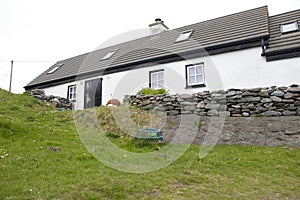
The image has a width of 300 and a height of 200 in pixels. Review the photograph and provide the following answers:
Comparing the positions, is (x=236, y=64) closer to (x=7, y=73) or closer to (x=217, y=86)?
(x=217, y=86)

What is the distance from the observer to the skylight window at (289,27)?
414 inches

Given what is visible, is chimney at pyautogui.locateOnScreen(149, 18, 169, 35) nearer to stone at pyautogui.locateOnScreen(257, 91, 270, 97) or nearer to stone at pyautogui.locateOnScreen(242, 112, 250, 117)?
stone at pyautogui.locateOnScreen(257, 91, 270, 97)

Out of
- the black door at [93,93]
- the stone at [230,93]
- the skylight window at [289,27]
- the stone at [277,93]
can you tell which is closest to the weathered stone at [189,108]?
the stone at [230,93]

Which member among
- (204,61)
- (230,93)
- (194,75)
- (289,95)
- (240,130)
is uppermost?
(204,61)

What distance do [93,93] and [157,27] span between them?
6.50 metres

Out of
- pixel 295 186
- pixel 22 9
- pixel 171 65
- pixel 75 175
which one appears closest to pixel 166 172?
pixel 75 175

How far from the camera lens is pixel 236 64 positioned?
10438 mm

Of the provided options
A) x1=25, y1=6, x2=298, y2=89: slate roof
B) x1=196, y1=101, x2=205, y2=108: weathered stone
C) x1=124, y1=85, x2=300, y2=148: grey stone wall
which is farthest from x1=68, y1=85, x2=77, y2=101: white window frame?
x1=196, y1=101, x2=205, y2=108: weathered stone

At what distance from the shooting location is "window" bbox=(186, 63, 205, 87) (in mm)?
11234

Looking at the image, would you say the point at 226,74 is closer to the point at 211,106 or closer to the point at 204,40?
the point at 204,40

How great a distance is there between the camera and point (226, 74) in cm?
1057

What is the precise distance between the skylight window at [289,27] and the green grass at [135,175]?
257 inches

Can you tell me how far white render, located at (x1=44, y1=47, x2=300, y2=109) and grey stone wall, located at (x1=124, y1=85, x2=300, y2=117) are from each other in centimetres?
183

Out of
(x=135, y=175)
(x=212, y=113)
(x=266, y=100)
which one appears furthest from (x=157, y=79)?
(x=135, y=175)
